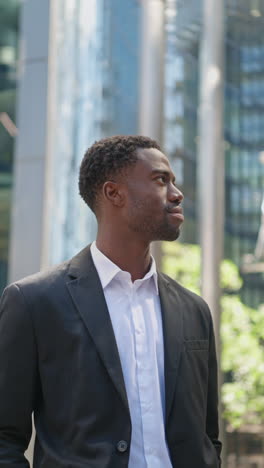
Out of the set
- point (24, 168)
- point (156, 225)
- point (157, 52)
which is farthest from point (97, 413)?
point (24, 168)

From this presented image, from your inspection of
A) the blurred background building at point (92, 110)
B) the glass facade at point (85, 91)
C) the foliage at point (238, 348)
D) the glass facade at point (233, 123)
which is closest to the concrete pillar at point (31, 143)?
the blurred background building at point (92, 110)

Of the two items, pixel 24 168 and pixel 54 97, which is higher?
pixel 54 97

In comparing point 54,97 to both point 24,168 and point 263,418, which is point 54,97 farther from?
point 263,418

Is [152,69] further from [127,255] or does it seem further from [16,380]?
[16,380]

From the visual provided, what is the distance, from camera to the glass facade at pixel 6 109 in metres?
8.20

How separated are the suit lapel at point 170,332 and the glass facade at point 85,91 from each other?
14.0 ft

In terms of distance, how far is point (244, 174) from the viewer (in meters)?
8.05

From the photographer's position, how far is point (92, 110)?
7.17 metres

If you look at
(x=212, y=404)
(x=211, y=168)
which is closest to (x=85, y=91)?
(x=211, y=168)

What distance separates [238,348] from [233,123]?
8.37 feet

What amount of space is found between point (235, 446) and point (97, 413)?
619 cm

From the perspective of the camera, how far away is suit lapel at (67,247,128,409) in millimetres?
1921

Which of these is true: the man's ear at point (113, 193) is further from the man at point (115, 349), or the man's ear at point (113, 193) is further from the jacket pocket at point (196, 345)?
the jacket pocket at point (196, 345)

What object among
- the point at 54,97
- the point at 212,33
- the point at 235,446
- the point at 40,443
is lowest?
the point at 235,446
